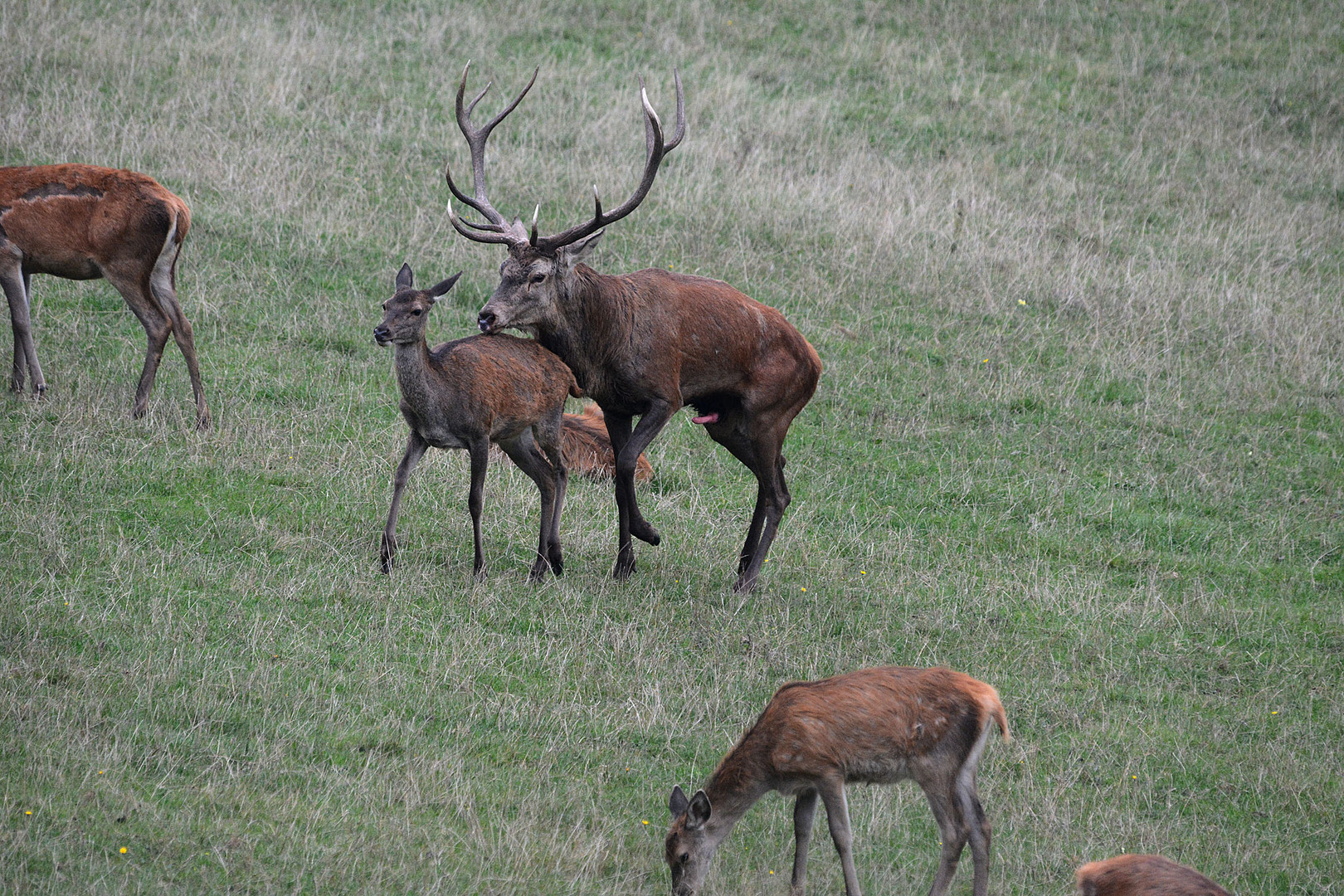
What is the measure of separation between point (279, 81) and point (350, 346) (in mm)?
5178

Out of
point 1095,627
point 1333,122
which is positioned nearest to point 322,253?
point 1095,627

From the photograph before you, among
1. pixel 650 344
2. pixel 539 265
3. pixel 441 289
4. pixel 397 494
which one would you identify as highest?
pixel 539 265

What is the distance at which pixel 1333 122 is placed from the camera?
60.8ft

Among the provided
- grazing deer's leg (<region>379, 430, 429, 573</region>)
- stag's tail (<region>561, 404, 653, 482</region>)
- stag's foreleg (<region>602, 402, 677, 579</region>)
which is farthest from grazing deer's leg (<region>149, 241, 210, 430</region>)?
stag's foreleg (<region>602, 402, 677, 579</region>)

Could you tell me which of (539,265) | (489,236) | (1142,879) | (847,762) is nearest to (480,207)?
(489,236)

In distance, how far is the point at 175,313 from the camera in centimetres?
956

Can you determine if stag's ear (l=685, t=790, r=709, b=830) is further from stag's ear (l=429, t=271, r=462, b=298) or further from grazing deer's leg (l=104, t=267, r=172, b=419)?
grazing deer's leg (l=104, t=267, r=172, b=419)

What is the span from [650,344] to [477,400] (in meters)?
1.08

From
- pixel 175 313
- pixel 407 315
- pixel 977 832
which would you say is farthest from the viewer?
pixel 175 313

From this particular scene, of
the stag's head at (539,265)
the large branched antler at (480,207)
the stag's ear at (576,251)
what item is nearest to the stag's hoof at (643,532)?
the stag's head at (539,265)

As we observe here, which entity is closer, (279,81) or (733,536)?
(733,536)

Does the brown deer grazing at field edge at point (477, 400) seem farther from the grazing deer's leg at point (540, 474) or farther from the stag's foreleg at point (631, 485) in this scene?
the stag's foreleg at point (631, 485)

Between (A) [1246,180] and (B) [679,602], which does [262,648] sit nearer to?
(B) [679,602]

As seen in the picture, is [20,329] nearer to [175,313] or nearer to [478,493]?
[175,313]
